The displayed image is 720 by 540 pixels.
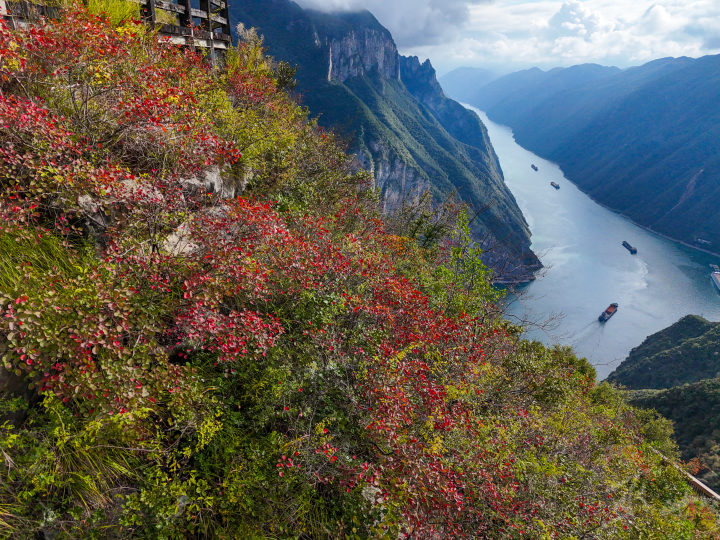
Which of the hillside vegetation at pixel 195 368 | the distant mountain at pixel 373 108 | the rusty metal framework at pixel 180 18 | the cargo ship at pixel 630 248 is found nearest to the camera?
the hillside vegetation at pixel 195 368

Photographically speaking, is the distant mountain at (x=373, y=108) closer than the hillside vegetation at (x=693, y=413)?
No

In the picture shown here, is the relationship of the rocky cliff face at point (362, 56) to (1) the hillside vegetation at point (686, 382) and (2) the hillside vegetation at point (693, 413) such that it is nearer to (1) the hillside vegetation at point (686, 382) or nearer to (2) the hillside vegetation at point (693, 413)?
(1) the hillside vegetation at point (686, 382)

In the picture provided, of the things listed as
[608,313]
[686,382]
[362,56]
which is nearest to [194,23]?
[686,382]

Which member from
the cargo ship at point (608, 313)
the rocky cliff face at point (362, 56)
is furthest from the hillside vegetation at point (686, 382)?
the rocky cliff face at point (362, 56)

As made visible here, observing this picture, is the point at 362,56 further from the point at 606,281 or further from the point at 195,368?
the point at 195,368

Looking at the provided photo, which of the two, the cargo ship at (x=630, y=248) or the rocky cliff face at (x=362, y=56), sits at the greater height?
the rocky cliff face at (x=362, y=56)

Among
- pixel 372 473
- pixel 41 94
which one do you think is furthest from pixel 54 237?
pixel 372 473
